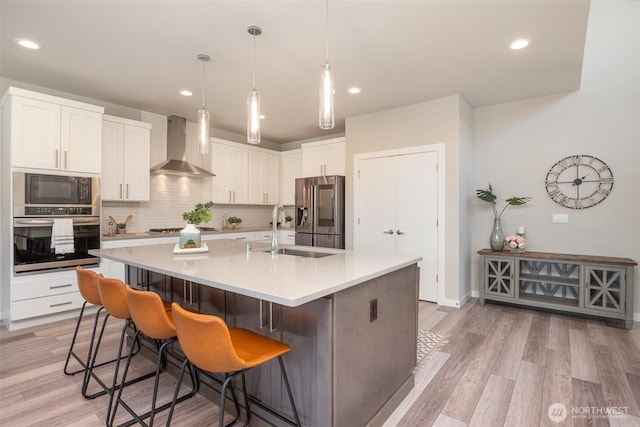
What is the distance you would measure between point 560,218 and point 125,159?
5557 millimetres

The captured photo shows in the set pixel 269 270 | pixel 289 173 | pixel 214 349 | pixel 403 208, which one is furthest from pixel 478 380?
pixel 289 173

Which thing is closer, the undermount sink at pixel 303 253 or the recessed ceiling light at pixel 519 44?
the undermount sink at pixel 303 253

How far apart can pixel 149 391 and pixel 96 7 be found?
269 cm

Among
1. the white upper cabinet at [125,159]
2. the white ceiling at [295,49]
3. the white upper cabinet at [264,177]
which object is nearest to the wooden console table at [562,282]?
the white ceiling at [295,49]

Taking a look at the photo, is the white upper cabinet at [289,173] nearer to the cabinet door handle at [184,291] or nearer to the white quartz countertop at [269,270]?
the white quartz countertop at [269,270]

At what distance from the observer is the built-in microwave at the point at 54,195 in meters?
3.17

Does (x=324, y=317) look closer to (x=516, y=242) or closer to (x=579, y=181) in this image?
(x=516, y=242)

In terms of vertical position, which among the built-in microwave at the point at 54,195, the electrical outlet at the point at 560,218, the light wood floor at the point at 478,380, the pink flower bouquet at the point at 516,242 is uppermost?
the built-in microwave at the point at 54,195

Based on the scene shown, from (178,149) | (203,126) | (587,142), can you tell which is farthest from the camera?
(178,149)

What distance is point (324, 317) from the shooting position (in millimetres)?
1498

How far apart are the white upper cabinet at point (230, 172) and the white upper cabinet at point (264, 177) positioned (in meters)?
0.12

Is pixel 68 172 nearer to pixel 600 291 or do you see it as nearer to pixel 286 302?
pixel 286 302

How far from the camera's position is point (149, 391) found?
217 centimetres

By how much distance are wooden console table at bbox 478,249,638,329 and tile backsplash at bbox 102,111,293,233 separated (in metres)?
4.38
